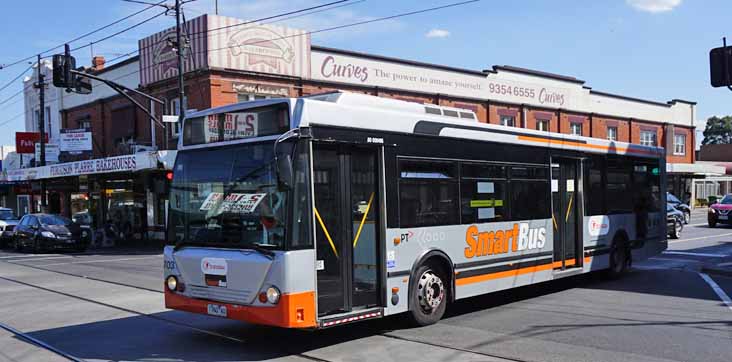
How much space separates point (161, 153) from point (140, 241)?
30.4ft

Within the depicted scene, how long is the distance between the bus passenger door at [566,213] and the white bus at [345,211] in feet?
2.33

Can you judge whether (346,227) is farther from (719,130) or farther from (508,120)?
(719,130)

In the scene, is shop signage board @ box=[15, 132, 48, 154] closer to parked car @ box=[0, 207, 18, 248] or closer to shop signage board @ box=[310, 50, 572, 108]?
parked car @ box=[0, 207, 18, 248]

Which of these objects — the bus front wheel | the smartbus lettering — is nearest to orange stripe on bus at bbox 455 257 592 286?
the smartbus lettering

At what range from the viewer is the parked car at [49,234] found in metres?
26.7

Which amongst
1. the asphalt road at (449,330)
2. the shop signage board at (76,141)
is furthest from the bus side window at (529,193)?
the shop signage board at (76,141)

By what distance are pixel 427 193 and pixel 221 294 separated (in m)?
3.26

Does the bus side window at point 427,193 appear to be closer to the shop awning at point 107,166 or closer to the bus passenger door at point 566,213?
the bus passenger door at point 566,213

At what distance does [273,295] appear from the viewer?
292 inches

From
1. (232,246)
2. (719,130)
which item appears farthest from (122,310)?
(719,130)

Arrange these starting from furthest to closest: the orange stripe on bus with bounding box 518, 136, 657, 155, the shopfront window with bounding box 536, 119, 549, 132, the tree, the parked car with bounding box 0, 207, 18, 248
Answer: the tree < the shopfront window with bounding box 536, 119, 549, 132 < the parked car with bounding box 0, 207, 18, 248 < the orange stripe on bus with bounding box 518, 136, 657, 155

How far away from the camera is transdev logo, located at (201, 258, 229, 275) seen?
305 inches

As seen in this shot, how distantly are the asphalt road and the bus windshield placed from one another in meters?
1.42

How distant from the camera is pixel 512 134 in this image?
36.7 ft
